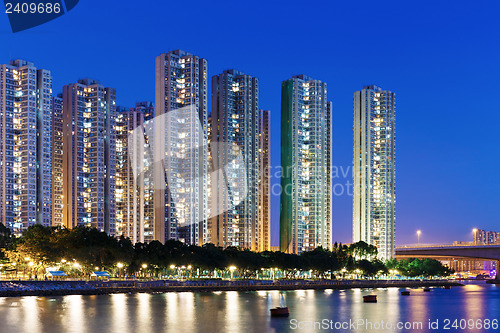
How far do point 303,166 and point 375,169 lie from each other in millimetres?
19806

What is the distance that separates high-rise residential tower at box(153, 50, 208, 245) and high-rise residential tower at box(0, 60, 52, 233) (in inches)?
904

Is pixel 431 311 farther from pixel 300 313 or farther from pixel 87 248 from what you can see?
pixel 87 248

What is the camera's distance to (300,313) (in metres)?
72.1

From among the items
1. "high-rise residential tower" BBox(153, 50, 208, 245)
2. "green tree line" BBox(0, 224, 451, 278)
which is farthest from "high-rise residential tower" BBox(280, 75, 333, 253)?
"high-rise residential tower" BBox(153, 50, 208, 245)

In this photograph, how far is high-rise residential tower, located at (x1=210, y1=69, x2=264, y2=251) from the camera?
526ft

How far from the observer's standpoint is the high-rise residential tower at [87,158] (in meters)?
146

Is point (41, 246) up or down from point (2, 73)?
down

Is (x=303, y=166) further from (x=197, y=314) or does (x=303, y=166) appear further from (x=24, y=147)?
(x=197, y=314)

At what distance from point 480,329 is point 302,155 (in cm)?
10329

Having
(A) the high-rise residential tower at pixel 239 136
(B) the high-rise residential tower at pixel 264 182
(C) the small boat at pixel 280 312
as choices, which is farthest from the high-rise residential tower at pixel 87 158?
(C) the small boat at pixel 280 312

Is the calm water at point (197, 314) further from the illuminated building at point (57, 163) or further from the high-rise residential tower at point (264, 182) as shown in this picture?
the high-rise residential tower at point (264, 182)

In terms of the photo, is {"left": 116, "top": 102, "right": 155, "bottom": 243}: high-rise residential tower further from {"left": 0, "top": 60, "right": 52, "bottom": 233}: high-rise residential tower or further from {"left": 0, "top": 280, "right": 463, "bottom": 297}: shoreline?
{"left": 0, "top": 280, "right": 463, "bottom": 297}: shoreline

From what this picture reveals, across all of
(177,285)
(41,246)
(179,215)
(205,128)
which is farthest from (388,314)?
(205,128)

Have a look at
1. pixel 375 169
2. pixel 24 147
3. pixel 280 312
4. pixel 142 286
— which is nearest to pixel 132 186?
pixel 24 147
